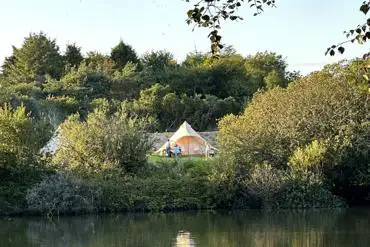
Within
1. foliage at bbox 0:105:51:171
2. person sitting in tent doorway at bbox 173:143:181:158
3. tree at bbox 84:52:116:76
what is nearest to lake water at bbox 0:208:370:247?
foliage at bbox 0:105:51:171

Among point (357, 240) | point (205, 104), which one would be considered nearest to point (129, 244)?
point (357, 240)

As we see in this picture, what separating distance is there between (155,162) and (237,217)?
209 inches

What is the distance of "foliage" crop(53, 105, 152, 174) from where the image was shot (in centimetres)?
2434

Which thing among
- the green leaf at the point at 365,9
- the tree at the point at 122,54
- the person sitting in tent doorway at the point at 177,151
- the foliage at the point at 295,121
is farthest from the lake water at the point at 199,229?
the tree at the point at 122,54

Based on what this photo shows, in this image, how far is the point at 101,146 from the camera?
24.4 metres

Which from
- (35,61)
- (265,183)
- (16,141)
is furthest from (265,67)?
(16,141)

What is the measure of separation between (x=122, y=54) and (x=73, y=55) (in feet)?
15.0

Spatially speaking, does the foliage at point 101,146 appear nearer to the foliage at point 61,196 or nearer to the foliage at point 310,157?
the foliage at point 61,196

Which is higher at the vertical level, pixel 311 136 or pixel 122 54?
pixel 122 54

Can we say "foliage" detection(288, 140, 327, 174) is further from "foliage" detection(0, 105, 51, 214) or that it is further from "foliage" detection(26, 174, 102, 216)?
"foliage" detection(0, 105, 51, 214)

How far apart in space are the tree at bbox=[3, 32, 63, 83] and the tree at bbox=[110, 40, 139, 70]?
4.76 m

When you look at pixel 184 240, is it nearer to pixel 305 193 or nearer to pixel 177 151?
pixel 305 193

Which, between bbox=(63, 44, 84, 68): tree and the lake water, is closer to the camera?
the lake water

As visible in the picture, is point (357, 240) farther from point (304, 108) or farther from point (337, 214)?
point (304, 108)
